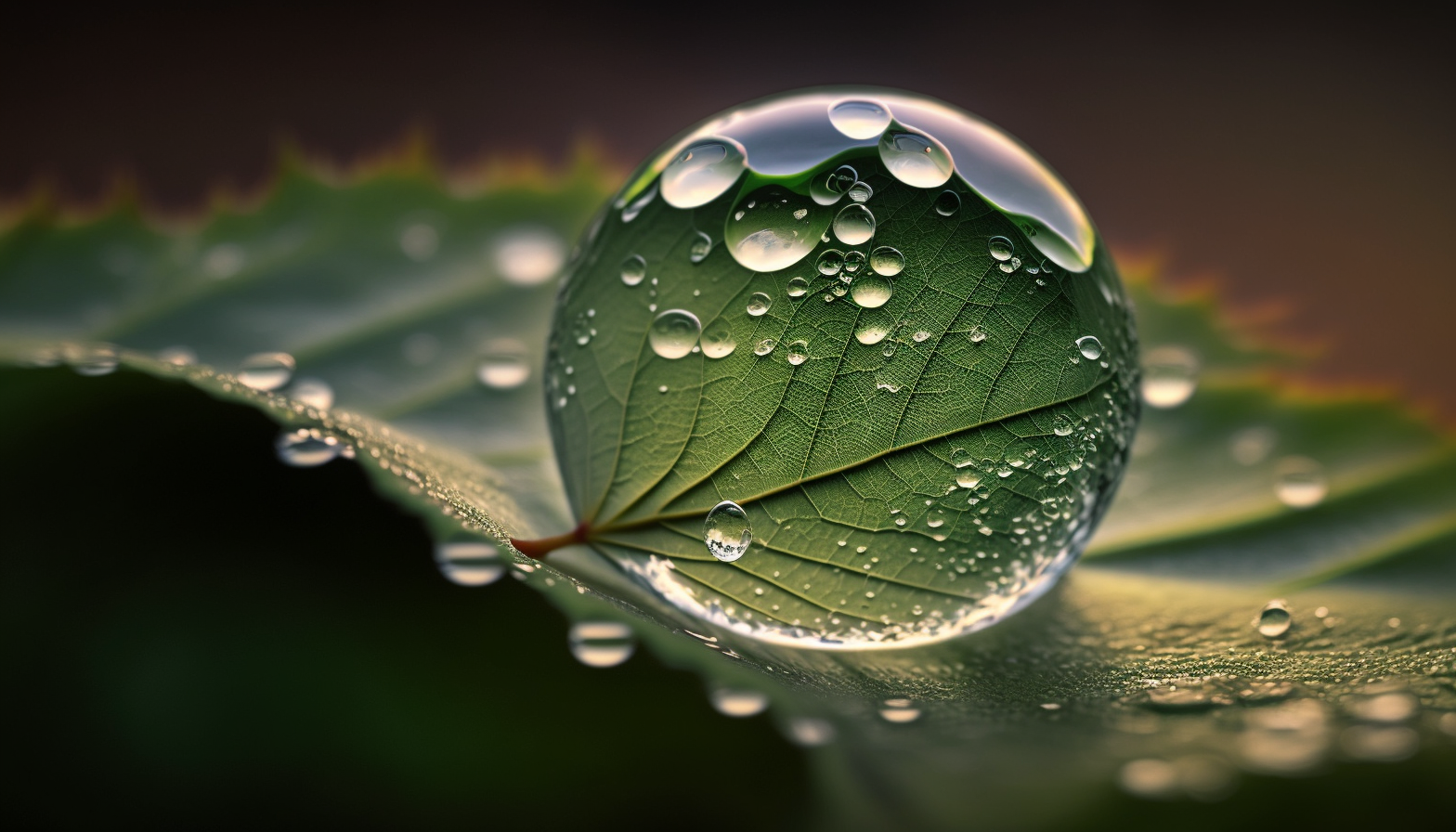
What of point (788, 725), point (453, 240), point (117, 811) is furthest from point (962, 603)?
point (453, 240)

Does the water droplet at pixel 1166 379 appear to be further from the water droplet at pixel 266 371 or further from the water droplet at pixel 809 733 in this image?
the water droplet at pixel 266 371

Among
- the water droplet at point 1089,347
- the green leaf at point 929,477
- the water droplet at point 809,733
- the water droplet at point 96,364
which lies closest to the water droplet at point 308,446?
the green leaf at point 929,477

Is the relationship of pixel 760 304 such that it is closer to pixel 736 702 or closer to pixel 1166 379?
pixel 736 702

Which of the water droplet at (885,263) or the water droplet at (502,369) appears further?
the water droplet at (502,369)

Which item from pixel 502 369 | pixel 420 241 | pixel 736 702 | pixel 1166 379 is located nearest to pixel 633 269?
pixel 736 702

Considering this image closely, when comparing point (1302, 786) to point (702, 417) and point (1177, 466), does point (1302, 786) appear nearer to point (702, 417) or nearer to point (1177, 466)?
point (702, 417)

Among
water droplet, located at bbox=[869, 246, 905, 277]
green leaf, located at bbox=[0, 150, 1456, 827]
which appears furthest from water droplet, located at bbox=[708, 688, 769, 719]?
water droplet, located at bbox=[869, 246, 905, 277]
